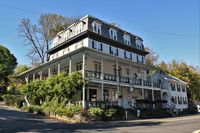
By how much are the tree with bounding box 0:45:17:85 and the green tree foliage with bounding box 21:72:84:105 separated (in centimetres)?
2353

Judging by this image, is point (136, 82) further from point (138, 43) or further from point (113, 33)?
point (138, 43)

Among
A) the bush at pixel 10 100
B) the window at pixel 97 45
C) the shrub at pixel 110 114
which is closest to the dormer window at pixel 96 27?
the window at pixel 97 45

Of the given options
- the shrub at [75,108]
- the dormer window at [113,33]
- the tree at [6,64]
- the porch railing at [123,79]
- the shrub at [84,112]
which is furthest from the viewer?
the tree at [6,64]

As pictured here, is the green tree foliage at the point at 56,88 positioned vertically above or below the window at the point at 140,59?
below

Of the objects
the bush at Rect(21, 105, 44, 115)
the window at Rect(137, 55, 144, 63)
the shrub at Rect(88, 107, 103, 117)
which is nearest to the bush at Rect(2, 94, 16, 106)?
the bush at Rect(21, 105, 44, 115)

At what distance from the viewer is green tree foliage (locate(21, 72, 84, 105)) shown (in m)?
25.9

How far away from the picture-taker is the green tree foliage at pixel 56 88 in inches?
1019

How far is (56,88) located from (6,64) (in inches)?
1471

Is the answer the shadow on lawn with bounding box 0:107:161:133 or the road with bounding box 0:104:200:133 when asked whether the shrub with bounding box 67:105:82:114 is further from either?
the shadow on lawn with bounding box 0:107:161:133

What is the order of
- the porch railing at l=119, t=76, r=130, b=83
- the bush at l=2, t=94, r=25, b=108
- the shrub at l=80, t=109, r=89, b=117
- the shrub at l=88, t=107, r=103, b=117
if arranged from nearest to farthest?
1. the shrub at l=80, t=109, r=89, b=117
2. the shrub at l=88, t=107, r=103, b=117
3. the porch railing at l=119, t=76, r=130, b=83
4. the bush at l=2, t=94, r=25, b=108

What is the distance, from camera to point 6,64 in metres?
59.9

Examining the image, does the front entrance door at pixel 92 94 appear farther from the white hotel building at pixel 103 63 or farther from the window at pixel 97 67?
the window at pixel 97 67

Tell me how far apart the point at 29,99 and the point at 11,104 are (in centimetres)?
563

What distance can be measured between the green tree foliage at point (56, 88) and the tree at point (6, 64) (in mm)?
23529
